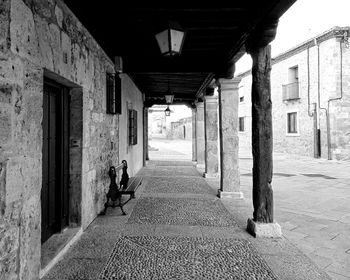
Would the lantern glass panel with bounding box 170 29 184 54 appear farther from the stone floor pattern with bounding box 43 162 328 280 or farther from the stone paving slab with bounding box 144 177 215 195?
the stone paving slab with bounding box 144 177 215 195

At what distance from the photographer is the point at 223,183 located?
466 centimetres

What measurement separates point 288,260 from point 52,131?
2.67 metres

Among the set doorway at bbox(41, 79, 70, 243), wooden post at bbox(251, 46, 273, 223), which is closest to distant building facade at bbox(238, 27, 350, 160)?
wooden post at bbox(251, 46, 273, 223)

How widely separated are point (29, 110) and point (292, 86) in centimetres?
1422

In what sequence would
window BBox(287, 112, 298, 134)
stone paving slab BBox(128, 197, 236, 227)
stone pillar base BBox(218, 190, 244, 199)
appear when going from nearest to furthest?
stone paving slab BBox(128, 197, 236, 227)
stone pillar base BBox(218, 190, 244, 199)
window BBox(287, 112, 298, 134)

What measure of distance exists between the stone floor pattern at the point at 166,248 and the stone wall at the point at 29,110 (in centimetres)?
41

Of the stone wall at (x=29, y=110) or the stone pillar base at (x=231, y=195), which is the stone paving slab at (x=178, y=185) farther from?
the stone wall at (x=29, y=110)

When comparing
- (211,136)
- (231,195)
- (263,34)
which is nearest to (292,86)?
(211,136)

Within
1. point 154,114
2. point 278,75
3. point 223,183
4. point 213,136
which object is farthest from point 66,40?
point 154,114

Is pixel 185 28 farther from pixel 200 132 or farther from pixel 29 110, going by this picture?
pixel 200 132

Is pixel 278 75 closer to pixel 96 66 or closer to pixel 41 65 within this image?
pixel 96 66

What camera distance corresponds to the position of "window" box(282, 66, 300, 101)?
13.3m

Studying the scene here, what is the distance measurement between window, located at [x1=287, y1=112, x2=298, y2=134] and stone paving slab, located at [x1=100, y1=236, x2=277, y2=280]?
12581mm

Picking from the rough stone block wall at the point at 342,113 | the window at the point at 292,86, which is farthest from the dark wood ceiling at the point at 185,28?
the window at the point at 292,86
